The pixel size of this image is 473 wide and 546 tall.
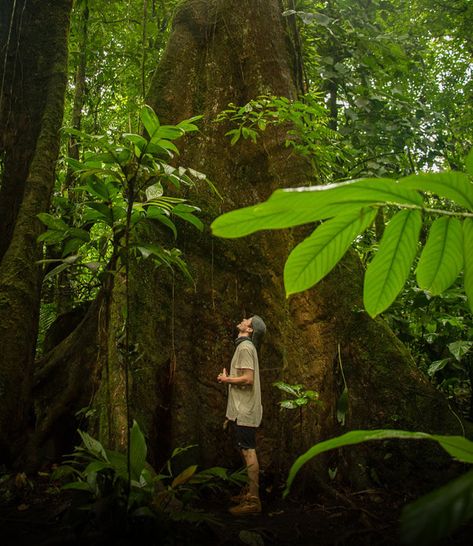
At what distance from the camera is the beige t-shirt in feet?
11.2

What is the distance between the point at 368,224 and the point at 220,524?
83.4 inches

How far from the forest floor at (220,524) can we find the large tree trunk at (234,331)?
366 mm

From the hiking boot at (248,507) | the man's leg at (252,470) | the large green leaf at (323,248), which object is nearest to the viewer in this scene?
the large green leaf at (323,248)

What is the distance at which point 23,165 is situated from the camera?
401 cm

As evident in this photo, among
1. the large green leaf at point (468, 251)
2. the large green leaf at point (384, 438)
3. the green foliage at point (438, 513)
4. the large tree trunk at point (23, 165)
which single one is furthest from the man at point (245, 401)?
the green foliage at point (438, 513)

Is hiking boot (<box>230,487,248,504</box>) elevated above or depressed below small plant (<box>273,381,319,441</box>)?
below

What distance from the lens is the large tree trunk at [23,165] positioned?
3521 mm

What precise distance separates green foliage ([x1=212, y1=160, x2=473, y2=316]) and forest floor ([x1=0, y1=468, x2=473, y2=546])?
1.81 metres

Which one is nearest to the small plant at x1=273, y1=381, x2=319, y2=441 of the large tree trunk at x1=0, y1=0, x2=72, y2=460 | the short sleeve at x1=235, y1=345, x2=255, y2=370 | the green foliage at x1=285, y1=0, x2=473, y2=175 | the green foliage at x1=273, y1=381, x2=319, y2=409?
the green foliage at x1=273, y1=381, x2=319, y2=409

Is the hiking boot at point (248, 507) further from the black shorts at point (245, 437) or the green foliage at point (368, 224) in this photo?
the green foliage at point (368, 224)

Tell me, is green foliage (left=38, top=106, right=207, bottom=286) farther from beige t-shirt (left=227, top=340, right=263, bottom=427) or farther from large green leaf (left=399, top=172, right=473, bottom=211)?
large green leaf (left=399, top=172, right=473, bottom=211)

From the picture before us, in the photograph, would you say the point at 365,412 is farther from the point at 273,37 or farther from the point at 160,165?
the point at 273,37

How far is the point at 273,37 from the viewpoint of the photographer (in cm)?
502

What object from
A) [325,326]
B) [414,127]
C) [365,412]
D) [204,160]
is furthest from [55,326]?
[414,127]
